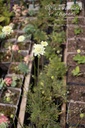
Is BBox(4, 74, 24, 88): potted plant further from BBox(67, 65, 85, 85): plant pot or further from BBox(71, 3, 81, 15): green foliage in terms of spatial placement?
BBox(71, 3, 81, 15): green foliage

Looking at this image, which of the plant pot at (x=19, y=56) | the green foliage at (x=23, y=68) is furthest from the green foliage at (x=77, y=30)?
the green foliage at (x=23, y=68)

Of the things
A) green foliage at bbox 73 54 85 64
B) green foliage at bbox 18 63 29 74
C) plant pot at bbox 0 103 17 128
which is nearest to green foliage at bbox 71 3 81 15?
green foliage at bbox 73 54 85 64

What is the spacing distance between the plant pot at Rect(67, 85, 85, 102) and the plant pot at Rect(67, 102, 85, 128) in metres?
0.07

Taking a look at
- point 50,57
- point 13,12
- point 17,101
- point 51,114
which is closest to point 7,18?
point 13,12

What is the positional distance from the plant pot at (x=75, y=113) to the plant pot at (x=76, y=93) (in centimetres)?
7

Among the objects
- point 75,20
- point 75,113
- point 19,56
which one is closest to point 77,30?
point 75,20

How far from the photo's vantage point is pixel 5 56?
3.60 m

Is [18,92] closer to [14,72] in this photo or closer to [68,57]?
[14,72]

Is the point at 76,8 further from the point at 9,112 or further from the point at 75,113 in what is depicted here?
the point at 9,112

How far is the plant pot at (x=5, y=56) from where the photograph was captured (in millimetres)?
3539

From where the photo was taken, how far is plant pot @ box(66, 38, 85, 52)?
3.45 meters

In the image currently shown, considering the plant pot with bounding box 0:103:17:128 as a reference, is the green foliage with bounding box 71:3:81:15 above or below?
above

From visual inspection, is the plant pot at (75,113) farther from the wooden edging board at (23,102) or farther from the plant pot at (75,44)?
the plant pot at (75,44)

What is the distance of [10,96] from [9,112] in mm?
237
